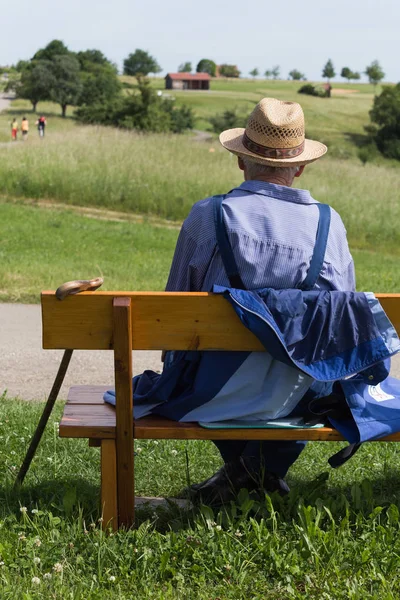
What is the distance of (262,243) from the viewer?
3334mm

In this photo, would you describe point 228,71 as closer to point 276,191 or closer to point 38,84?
point 38,84

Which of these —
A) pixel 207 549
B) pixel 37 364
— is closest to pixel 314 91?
pixel 37 364

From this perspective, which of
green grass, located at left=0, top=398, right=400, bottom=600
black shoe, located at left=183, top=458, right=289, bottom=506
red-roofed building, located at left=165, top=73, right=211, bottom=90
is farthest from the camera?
red-roofed building, located at left=165, top=73, right=211, bottom=90

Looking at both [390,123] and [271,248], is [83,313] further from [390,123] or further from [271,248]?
[390,123]

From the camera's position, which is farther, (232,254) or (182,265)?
(182,265)

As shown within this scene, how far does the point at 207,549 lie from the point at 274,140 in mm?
1546

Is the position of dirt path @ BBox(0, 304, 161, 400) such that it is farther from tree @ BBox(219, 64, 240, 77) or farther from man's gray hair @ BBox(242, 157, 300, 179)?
tree @ BBox(219, 64, 240, 77)

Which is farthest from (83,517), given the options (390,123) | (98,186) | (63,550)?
(390,123)

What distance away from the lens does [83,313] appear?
3.20m

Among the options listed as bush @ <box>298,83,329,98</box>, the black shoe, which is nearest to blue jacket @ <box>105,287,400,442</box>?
the black shoe

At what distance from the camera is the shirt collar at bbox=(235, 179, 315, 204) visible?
345 centimetres

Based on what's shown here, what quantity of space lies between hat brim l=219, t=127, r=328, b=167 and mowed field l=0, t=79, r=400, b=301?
4876 millimetres

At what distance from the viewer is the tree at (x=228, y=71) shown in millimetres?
178625

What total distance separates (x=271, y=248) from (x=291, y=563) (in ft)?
Result: 3.67
